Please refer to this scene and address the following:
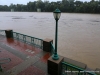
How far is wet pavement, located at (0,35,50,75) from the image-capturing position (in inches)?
222

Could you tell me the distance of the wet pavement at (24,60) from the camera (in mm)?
5641

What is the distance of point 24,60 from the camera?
22.0 ft

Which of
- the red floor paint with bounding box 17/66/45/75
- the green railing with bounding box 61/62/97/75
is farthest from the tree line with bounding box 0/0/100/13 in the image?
the red floor paint with bounding box 17/66/45/75

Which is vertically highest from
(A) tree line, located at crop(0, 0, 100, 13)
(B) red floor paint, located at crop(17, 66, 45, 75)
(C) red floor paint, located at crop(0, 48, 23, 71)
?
(A) tree line, located at crop(0, 0, 100, 13)

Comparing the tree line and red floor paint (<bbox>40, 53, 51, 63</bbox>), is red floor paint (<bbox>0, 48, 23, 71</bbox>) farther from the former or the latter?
the tree line

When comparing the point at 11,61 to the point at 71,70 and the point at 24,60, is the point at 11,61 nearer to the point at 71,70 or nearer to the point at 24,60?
the point at 24,60

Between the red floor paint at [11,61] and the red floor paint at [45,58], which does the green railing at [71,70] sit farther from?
the red floor paint at [11,61]

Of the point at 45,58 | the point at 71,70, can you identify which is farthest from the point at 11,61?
the point at 71,70

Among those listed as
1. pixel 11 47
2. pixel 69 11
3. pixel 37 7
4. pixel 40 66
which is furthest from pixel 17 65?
pixel 37 7

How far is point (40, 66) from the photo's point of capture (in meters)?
6.09

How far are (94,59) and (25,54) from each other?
750 cm

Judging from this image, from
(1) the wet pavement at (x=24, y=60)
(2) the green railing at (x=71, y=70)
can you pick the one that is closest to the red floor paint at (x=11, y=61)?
(1) the wet pavement at (x=24, y=60)

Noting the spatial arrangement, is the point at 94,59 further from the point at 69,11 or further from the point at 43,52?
the point at 69,11

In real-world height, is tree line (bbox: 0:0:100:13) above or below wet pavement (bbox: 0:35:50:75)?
above
